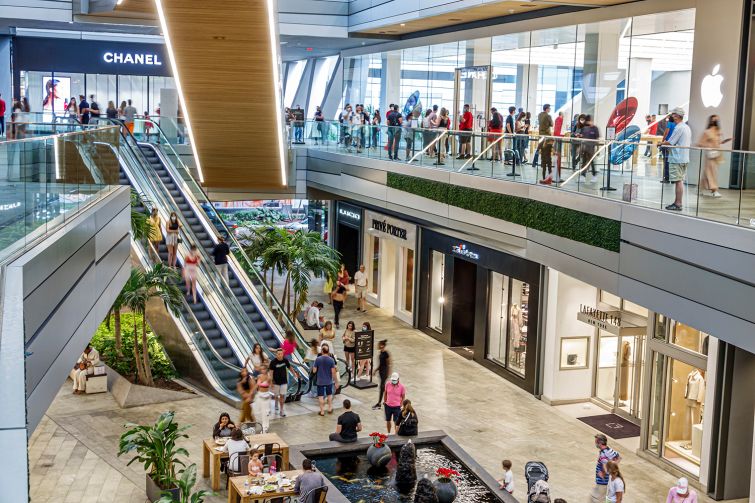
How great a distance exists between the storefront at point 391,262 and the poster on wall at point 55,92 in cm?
1852

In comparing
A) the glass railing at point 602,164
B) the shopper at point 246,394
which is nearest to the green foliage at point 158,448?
the shopper at point 246,394

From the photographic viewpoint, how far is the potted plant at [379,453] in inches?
565

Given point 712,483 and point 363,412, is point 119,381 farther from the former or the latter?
point 712,483

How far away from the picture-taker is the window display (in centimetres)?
1984

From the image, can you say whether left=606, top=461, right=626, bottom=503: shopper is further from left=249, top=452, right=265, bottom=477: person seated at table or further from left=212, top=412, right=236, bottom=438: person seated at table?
left=212, top=412, right=236, bottom=438: person seated at table

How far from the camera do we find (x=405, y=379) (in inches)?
819

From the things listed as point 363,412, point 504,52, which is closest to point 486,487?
point 363,412

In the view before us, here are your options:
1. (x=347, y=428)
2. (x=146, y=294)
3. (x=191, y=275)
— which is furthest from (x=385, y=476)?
(x=191, y=275)

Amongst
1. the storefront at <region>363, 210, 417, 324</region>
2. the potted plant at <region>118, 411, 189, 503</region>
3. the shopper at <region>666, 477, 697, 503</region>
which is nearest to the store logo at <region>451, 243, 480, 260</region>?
the storefront at <region>363, 210, 417, 324</region>

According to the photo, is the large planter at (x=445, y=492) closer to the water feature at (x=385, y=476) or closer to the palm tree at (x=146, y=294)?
the water feature at (x=385, y=476)

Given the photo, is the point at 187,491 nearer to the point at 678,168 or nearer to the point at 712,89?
the point at 678,168

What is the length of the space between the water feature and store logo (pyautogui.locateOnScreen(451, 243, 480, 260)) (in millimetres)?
8300

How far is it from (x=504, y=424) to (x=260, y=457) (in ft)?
19.4

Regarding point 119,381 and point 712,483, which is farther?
point 119,381
